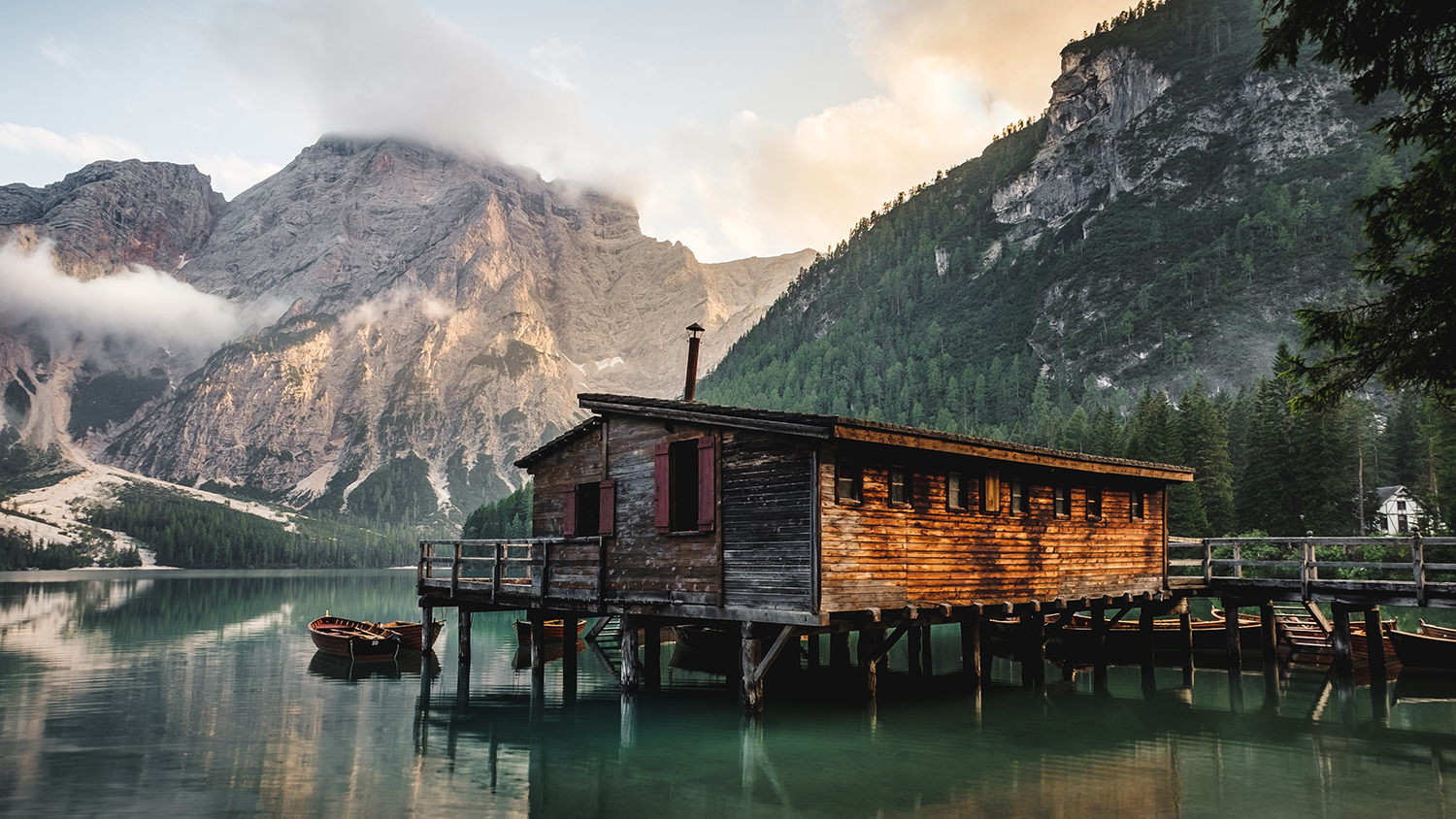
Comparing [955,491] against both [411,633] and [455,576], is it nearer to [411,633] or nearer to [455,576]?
[455,576]

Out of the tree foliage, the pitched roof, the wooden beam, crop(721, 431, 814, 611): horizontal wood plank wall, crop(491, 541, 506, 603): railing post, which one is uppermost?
the tree foliage

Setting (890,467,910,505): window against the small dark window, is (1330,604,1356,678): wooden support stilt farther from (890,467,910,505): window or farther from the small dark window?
the small dark window

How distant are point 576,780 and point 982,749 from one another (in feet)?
27.2

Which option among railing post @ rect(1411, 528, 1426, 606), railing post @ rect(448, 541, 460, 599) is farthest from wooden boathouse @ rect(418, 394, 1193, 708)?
railing post @ rect(1411, 528, 1426, 606)

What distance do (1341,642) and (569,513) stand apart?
80.6 ft

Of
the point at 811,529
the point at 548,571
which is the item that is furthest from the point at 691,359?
the point at 811,529

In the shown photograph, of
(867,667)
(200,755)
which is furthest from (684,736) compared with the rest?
(200,755)

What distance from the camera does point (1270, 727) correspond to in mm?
21297

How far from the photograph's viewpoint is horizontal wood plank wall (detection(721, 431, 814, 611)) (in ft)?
67.9

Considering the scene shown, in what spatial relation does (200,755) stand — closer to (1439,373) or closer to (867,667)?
(867,667)

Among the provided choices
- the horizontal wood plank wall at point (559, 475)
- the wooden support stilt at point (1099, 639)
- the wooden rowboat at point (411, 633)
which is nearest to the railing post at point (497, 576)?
the horizontal wood plank wall at point (559, 475)

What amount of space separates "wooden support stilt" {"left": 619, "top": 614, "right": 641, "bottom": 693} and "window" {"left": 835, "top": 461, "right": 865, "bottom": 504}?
7.91 meters

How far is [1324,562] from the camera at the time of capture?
4041 cm

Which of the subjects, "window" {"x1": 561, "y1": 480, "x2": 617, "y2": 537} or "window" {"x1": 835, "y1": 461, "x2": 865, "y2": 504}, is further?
"window" {"x1": 561, "y1": 480, "x2": 617, "y2": 537}
